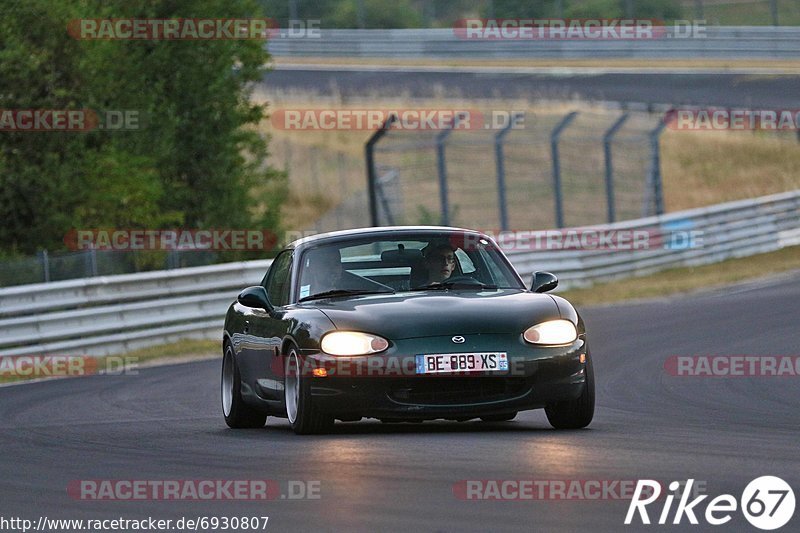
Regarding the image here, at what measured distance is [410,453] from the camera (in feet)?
28.0

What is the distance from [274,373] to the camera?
1057cm

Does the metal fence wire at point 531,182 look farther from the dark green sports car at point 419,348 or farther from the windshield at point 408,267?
the dark green sports car at point 419,348

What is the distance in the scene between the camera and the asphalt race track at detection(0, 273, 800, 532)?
21.9 ft

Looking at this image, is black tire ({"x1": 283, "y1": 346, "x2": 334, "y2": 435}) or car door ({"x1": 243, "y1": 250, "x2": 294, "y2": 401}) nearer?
black tire ({"x1": 283, "y1": 346, "x2": 334, "y2": 435})

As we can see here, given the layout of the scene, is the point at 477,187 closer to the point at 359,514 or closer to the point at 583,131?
the point at 583,131

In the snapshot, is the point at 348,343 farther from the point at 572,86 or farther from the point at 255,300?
the point at 572,86

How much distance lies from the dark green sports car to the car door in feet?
0.07

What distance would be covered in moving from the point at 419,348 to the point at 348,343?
42 cm

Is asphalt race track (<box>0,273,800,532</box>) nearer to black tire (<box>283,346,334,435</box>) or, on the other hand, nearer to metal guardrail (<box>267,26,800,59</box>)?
black tire (<box>283,346,334,435</box>)

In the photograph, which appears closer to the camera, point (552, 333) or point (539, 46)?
point (552, 333)

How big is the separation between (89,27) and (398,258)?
50.4 feet

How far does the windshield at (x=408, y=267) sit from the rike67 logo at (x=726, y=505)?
12.1ft

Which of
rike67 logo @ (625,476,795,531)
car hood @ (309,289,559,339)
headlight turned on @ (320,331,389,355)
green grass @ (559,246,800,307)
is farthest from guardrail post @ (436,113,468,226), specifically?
rike67 logo @ (625,476,795,531)

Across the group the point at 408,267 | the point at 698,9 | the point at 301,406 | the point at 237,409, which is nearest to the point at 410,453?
the point at 301,406
